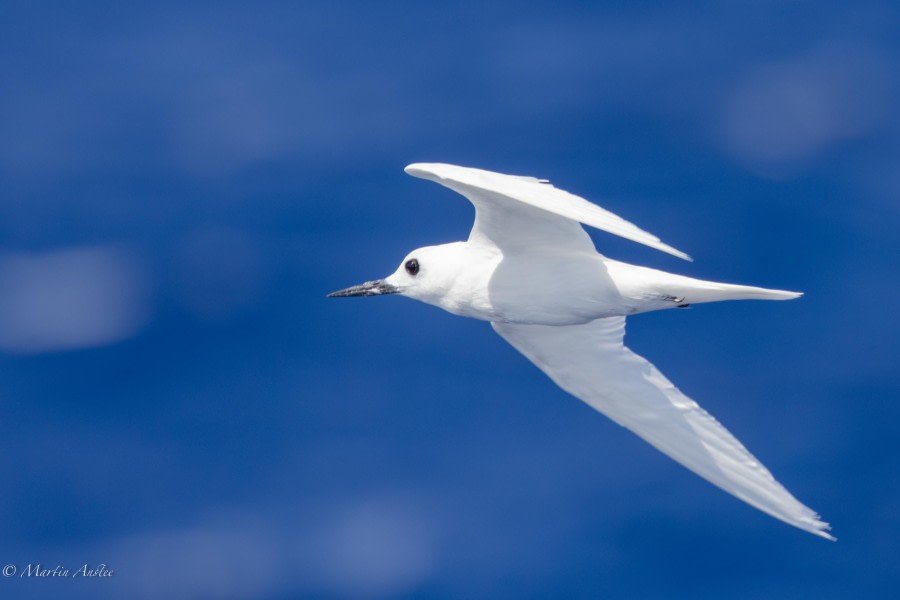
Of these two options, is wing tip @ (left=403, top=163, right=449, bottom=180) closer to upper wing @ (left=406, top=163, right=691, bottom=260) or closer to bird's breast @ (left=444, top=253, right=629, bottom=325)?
upper wing @ (left=406, top=163, right=691, bottom=260)

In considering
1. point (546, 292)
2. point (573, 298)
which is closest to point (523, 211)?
point (546, 292)

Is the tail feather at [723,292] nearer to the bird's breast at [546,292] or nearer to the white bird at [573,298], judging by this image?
the white bird at [573,298]

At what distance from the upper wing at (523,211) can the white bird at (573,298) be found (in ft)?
0.04

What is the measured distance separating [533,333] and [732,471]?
7.15 feet

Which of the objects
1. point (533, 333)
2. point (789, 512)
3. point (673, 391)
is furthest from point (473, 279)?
point (789, 512)

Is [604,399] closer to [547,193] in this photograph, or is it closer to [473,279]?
[473,279]

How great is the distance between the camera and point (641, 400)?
12375 millimetres

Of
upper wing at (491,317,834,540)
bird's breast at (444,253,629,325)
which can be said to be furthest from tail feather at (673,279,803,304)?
upper wing at (491,317,834,540)

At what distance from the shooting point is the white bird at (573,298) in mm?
10562

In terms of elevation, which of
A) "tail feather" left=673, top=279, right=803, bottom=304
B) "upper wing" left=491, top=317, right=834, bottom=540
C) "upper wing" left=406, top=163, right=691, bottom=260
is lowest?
"upper wing" left=491, top=317, right=834, bottom=540

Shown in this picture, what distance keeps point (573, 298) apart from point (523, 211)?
82cm

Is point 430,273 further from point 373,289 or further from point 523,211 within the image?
point 523,211

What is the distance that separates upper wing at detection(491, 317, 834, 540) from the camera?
38.3 ft

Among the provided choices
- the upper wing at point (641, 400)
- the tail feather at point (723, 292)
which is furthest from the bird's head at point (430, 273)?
the tail feather at point (723, 292)
